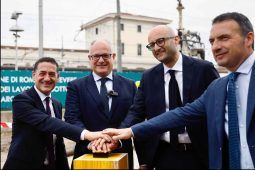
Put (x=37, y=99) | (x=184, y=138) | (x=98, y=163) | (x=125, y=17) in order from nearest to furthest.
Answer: (x=98, y=163), (x=184, y=138), (x=37, y=99), (x=125, y=17)

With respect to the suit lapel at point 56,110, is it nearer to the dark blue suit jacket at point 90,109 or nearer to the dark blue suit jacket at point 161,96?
the dark blue suit jacket at point 90,109

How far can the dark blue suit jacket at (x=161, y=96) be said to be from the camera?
277cm

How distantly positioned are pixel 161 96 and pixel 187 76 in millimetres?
246

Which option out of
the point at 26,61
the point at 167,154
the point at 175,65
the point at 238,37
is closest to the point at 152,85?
the point at 175,65

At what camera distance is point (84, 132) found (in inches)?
116

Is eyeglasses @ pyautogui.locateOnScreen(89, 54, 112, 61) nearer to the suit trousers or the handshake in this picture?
the handshake

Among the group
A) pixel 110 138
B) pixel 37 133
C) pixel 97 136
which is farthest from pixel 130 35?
pixel 110 138

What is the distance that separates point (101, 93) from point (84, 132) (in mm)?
529

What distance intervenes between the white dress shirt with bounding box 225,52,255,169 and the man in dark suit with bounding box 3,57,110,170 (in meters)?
1.20

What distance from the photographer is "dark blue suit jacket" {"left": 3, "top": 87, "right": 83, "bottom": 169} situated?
300 cm

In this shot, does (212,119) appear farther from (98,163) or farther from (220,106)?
(98,163)

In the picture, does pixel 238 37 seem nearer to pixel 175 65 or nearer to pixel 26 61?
pixel 175 65

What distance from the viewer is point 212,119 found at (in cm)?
227

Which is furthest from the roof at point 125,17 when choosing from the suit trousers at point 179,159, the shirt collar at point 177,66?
the suit trousers at point 179,159
